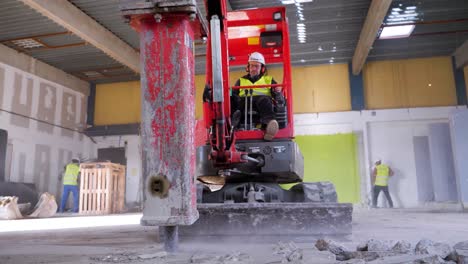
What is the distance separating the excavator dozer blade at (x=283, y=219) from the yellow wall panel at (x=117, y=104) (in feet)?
49.2

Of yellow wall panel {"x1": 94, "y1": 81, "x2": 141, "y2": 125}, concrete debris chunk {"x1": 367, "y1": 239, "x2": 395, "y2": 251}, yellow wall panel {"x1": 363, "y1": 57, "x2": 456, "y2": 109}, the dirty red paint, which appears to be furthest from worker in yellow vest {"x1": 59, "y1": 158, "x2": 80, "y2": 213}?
concrete debris chunk {"x1": 367, "y1": 239, "x2": 395, "y2": 251}

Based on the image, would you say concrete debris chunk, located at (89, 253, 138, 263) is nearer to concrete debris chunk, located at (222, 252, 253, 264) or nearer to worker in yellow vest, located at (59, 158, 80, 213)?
concrete debris chunk, located at (222, 252, 253, 264)

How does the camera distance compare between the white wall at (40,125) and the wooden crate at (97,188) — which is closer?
the wooden crate at (97,188)

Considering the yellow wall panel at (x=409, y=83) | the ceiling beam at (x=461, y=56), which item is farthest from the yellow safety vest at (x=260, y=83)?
the ceiling beam at (x=461, y=56)

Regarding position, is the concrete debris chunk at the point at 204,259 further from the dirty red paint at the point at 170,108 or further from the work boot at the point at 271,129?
the work boot at the point at 271,129

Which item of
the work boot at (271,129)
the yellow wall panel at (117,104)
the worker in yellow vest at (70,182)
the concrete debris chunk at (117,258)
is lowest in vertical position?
the concrete debris chunk at (117,258)

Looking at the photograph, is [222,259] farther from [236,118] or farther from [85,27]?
[85,27]

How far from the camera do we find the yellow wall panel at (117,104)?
19078 mm

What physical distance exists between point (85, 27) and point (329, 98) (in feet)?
32.1

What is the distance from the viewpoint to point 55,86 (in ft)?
57.8

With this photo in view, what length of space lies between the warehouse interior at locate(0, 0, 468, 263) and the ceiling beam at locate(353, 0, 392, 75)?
0.24 feet

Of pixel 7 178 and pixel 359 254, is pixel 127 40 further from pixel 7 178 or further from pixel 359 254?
pixel 359 254

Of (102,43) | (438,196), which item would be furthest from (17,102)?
(438,196)

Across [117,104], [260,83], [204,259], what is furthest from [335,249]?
[117,104]
